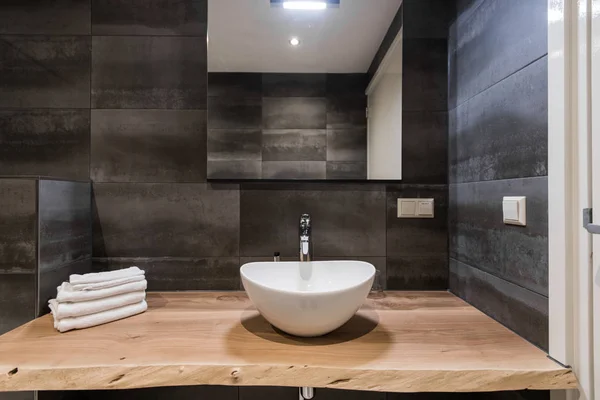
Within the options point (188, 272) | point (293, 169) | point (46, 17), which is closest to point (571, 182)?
point (293, 169)

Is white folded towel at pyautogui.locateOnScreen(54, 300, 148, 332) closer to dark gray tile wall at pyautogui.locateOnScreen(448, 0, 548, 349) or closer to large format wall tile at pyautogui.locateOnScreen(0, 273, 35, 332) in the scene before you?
large format wall tile at pyautogui.locateOnScreen(0, 273, 35, 332)

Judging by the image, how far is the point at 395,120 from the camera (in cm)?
137

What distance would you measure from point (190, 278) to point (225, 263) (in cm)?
16

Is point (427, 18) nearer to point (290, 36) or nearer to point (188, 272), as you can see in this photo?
point (290, 36)

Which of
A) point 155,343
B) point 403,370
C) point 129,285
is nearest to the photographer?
point 403,370

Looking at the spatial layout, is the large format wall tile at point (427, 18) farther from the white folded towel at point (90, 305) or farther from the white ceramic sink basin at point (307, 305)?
the white folded towel at point (90, 305)

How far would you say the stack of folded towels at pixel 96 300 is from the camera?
0.97 meters

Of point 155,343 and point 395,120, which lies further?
point 395,120

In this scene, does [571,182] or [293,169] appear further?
[293,169]

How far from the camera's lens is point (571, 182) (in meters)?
0.76

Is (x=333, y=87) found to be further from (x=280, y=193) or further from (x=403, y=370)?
(x=403, y=370)

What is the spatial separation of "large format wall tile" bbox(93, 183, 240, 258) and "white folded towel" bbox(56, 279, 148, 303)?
28cm

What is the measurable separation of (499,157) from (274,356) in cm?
90

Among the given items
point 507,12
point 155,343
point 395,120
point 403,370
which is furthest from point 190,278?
point 507,12
